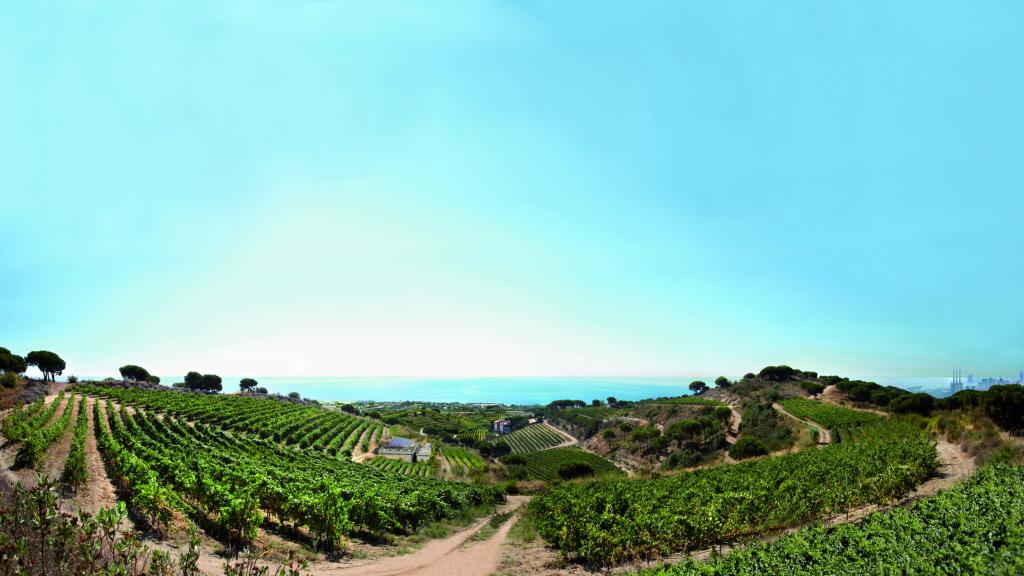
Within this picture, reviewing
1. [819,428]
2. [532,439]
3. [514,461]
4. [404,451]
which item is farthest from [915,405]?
[532,439]

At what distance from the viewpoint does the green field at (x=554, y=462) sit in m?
77.1

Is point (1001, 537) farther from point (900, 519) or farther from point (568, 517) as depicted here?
point (568, 517)

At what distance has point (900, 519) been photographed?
10.4 meters

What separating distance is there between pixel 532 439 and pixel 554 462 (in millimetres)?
52819

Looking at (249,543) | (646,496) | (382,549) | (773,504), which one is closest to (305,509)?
(249,543)

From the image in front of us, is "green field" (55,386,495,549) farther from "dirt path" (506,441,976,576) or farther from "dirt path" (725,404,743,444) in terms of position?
"dirt path" (725,404,743,444)

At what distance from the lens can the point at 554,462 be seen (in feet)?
290

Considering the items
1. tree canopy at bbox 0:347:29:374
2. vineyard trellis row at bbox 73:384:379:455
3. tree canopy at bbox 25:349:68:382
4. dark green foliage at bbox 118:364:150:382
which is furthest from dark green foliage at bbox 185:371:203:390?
vineyard trellis row at bbox 73:384:379:455

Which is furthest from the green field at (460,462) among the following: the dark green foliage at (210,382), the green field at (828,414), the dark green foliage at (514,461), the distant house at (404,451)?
the dark green foliage at (210,382)

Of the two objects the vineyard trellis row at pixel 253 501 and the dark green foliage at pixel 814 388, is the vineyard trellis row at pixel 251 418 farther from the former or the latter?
the dark green foliage at pixel 814 388

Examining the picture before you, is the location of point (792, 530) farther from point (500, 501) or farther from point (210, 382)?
point (210, 382)

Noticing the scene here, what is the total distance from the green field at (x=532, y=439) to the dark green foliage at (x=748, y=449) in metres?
65.3

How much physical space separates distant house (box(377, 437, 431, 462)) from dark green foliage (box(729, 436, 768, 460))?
53688 mm

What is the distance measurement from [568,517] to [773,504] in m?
8.67
